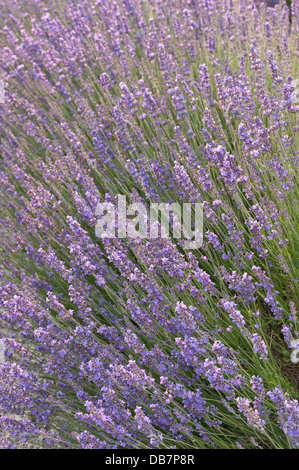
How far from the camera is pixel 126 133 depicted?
2891mm

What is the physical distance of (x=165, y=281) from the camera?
9.04 feet

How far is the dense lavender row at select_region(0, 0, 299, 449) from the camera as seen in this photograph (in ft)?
6.72

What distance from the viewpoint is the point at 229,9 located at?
3926 millimetres

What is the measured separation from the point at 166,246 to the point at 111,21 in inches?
103

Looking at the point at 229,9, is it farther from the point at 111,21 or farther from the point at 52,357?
the point at 52,357

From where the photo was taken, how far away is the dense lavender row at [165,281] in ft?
6.72

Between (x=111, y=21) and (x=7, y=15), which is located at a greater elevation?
(x=7, y=15)
